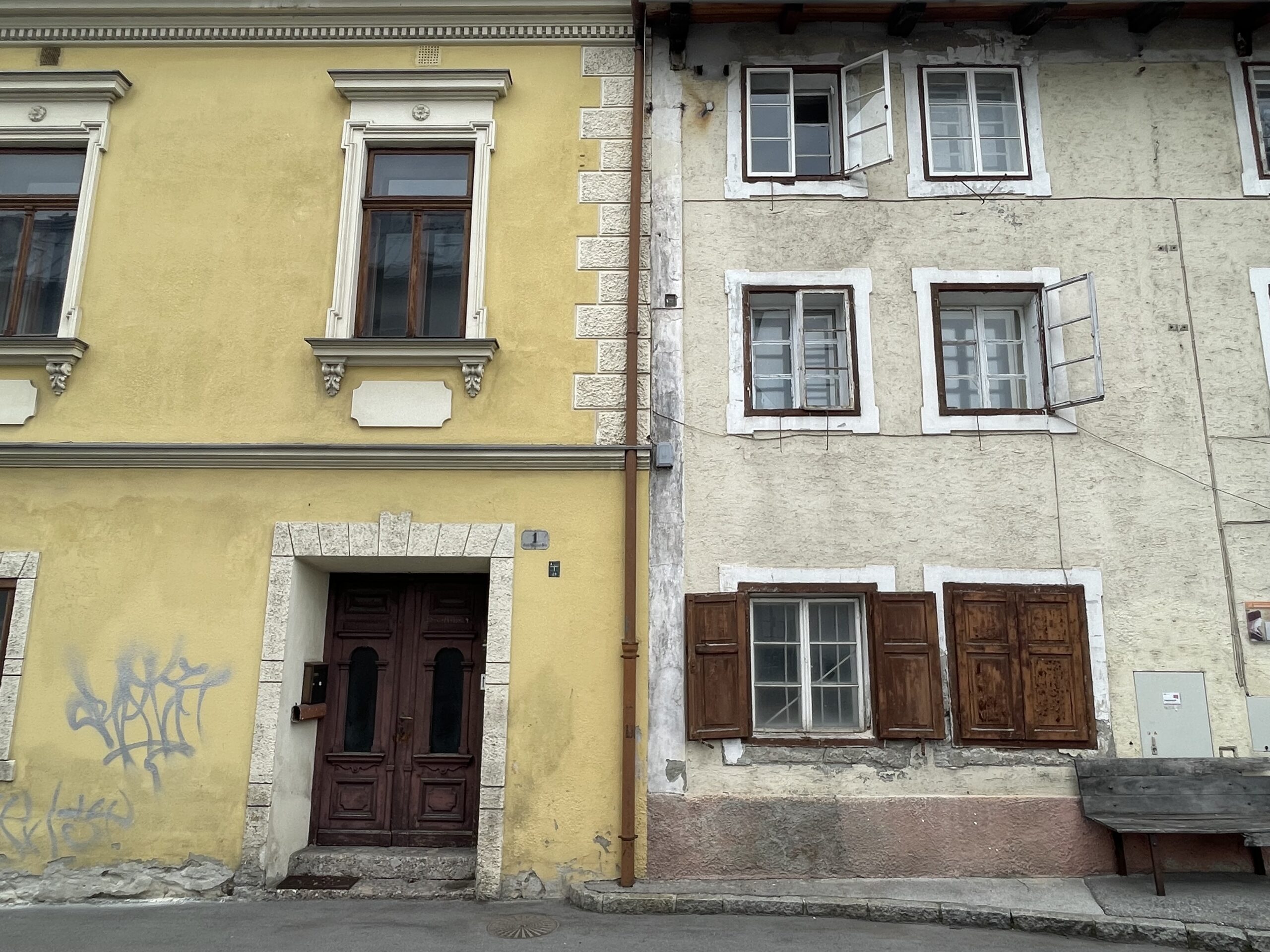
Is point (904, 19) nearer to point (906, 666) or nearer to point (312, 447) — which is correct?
point (906, 666)

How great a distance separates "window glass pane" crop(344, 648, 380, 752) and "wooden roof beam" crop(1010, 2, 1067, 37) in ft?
26.2

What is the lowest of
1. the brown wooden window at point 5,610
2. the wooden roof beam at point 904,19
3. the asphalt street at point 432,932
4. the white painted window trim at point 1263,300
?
the asphalt street at point 432,932

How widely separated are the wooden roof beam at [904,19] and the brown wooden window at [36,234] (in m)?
7.42

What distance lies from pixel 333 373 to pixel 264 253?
1354mm

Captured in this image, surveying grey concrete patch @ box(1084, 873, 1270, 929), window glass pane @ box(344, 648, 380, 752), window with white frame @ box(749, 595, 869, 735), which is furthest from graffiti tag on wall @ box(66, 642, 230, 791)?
grey concrete patch @ box(1084, 873, 1270, 929)

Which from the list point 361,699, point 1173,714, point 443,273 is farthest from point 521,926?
point 443,273

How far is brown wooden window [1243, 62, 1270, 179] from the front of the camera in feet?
26.3

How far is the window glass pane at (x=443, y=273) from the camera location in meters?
7.96

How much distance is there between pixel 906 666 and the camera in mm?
7148

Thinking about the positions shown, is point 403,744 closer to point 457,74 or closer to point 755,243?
point 755,243

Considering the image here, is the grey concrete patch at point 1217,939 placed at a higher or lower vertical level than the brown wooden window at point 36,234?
lower

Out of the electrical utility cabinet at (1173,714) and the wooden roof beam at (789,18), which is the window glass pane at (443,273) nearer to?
the wooden roof beam at (789,18)

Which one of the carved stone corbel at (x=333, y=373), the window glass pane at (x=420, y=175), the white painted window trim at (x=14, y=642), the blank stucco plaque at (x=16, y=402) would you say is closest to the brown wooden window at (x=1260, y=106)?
the window glass pane at (x=420, y=175)

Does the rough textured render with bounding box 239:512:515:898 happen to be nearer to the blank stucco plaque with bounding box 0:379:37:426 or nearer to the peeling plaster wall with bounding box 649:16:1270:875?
the blank stucco plaque with bounding box 0:379:37:426
